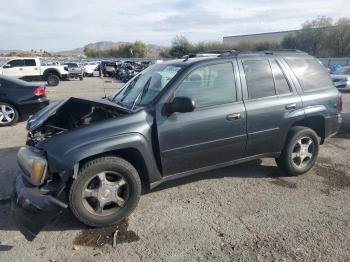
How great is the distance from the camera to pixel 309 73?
17.0ft

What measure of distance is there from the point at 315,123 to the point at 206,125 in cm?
210

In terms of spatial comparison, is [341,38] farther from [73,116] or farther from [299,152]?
[73,116]

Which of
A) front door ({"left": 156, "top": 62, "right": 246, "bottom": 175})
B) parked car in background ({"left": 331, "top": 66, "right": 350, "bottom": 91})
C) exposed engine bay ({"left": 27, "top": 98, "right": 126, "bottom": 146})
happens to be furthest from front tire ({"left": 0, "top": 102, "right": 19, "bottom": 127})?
parked car in background ({"left": 331, "top": 66, "right": 350, "bottom": 91})

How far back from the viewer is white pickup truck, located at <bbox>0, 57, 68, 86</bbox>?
2312 cm

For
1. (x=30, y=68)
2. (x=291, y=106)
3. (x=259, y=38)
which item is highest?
(x=259, y=38)

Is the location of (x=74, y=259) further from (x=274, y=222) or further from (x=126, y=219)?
(x=274, y=222)

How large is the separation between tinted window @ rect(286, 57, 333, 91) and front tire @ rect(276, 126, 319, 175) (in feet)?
2.19

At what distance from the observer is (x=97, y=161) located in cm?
362

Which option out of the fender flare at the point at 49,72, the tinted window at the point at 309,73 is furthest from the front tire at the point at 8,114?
the fender flare at the point at 49,72

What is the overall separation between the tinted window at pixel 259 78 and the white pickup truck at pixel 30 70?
21.6 metres

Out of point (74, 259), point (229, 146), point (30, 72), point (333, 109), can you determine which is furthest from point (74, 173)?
point (30, 72)

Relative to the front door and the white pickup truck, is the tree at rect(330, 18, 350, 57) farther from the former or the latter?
the front door

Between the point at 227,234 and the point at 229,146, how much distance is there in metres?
1.23

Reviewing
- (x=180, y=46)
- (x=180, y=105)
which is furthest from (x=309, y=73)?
(x=180, y=46)
